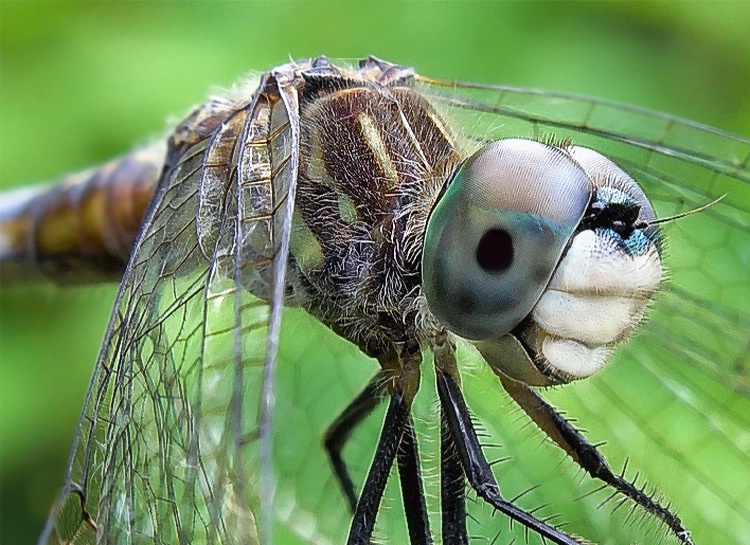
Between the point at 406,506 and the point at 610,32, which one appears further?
the point at 610,32

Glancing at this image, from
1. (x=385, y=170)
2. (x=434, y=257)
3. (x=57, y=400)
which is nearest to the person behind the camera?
(x=434, y=257)

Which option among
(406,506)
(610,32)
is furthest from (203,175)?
(610,32)

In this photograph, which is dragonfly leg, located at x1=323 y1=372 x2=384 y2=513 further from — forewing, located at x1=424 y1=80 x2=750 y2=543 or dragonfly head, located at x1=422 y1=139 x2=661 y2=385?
dragonfly head, located at x1=422 y1=139 x2=661 y2=385

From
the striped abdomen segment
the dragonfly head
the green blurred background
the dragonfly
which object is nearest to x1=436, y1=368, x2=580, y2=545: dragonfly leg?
the dragonfly

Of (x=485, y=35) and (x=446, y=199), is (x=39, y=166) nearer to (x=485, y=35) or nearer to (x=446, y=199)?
(x=485, y=35)

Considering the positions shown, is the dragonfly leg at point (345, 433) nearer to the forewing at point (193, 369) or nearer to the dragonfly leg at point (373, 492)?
the dragonfly leg at point (373, 492)

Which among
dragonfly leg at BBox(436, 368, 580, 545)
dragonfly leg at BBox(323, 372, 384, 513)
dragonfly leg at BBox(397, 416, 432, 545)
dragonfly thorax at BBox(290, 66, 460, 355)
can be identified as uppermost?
dragonfly thorax at BBox(290, 66, 460, 355)

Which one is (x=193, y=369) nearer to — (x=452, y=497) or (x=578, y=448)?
(x=452, y=497)

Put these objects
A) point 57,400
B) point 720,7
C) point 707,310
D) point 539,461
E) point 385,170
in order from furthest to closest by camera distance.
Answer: point 720,7, point 57,400, point 539,461, point 707,310, point 385,170

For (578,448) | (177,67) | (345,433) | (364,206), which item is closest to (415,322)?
(364,206)
